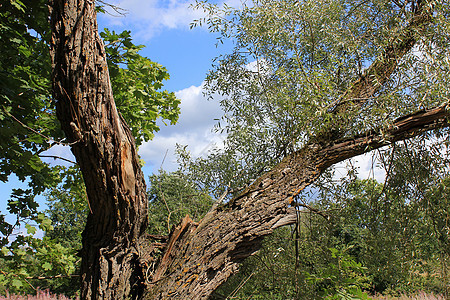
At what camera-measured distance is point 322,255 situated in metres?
6.93

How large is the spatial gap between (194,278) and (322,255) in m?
3.50

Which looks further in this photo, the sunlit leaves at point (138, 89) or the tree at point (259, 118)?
the sunlit leaves at point (138, 89)

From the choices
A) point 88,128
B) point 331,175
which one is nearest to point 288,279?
point 331,175

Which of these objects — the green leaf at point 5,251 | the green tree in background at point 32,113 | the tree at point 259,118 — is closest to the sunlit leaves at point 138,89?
the green tree in background at point 32,113

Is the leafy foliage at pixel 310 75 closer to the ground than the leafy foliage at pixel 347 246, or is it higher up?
higher up

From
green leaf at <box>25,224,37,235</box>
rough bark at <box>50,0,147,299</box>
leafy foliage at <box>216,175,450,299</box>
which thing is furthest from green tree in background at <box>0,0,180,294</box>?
leafy foliage at <box>216,175,450,299</box>

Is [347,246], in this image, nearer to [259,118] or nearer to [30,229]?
[259,118]

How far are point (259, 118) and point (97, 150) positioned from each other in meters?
3.88

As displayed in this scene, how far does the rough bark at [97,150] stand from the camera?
354cm

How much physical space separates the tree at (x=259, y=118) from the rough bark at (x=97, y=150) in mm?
10

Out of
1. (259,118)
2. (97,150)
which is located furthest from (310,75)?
(97,150)

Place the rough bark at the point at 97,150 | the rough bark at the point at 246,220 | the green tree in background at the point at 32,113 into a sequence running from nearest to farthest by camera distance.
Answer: the rough bark at the point at 97,150 → the rough bark at the point at 246,220 → the green tree in background at the point at 32,113

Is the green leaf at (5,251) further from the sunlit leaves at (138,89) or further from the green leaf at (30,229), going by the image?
the sunlit leaves at (138,89)

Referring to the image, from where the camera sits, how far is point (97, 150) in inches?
142
